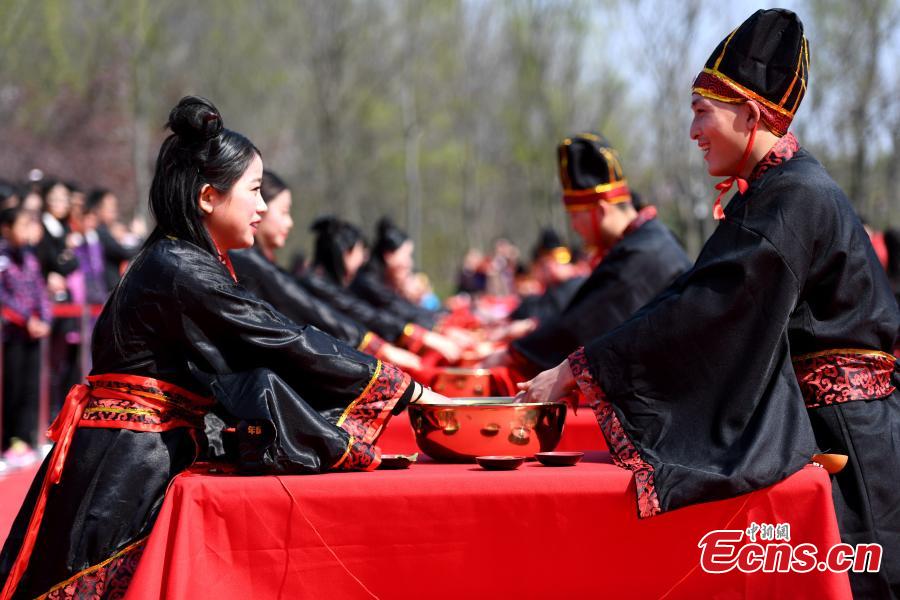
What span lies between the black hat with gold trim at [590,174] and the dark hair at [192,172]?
7.34 ft

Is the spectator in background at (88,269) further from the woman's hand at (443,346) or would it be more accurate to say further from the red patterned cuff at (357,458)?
the red patterned cuff at (357,458)

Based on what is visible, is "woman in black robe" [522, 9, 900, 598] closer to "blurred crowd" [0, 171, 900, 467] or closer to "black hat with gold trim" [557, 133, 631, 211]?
"black hat with gold trim" [557, 133, 631, 211]

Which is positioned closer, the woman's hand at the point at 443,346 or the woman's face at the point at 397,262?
the woman's hand at the point at 443,346

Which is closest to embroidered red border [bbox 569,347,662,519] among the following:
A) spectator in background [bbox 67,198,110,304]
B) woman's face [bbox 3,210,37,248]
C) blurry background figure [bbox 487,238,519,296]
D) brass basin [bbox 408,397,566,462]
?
brass basin [bbox 408,397,566,462]

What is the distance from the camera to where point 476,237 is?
3131 cm

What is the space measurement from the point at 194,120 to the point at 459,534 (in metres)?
1.21

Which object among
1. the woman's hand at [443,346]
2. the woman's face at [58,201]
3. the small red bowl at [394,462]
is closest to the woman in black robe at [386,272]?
the woman's face at [58,201]

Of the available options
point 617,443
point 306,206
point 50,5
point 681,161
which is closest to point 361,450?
point 617,443

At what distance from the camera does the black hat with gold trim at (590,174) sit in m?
4.77

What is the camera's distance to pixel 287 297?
15.6 ft

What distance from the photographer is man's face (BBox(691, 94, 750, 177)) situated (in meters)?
2.81

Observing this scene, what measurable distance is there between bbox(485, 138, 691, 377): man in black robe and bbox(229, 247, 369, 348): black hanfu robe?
0.65m

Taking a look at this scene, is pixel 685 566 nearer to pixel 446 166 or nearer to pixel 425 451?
pixel 425 451

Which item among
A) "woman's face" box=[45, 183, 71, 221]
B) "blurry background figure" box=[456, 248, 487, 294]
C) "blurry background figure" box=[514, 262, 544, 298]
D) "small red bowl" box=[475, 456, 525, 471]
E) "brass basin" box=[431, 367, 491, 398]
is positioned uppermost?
"small red bowl" box=[475, 456, 525, 471]
